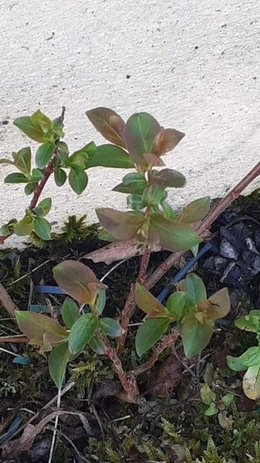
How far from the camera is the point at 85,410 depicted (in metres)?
1.29

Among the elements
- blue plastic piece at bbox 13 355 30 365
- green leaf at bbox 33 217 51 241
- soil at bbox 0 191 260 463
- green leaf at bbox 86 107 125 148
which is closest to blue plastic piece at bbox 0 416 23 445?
soil at bbox 0 191 260 463

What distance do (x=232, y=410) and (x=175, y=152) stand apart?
484mm

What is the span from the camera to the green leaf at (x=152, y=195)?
30.8 inches

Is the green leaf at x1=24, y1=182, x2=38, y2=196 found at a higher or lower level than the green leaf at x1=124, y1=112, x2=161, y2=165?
lower

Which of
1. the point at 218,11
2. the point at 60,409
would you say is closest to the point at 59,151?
the point at 218,11

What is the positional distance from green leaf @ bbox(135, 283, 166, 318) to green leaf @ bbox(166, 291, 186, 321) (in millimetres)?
12

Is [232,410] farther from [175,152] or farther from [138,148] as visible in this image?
[138,148]

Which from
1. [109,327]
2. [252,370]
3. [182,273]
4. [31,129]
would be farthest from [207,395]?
[31,129]

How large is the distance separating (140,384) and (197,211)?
1.70ft

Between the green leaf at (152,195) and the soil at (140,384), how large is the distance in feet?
1.83

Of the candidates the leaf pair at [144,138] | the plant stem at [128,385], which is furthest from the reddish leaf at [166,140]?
the plant stem at [128,385]

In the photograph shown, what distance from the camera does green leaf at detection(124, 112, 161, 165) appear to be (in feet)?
2.47

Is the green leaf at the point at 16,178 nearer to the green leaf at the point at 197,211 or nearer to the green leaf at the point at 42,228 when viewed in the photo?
the green leaf at the point at 42,228

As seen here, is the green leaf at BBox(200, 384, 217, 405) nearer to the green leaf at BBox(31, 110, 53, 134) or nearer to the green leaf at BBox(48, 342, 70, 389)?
the green leaf at BBox(48, 342, 70, 389)
